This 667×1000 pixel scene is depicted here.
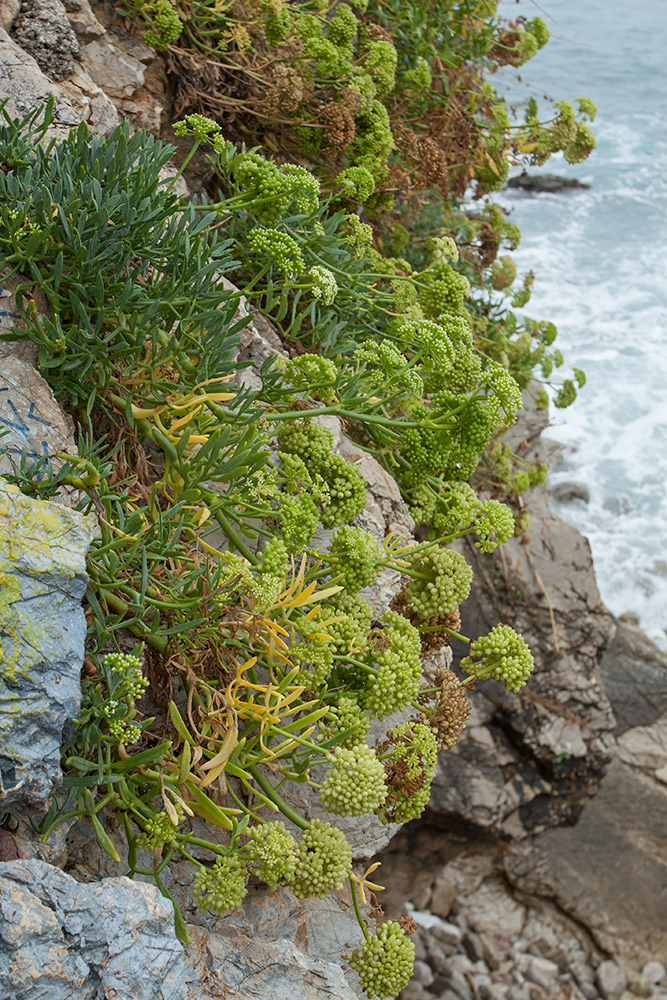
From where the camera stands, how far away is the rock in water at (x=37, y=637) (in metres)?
1.83

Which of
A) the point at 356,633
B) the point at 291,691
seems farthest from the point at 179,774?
the point at 356,633

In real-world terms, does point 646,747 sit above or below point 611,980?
above

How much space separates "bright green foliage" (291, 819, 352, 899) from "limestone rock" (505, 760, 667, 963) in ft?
13.4

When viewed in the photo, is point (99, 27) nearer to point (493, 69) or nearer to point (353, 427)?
point (353, 427)

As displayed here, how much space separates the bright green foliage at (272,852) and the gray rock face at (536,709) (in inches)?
130

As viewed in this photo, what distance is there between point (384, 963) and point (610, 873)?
4157 millimetres

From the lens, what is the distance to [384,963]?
2.24 metres

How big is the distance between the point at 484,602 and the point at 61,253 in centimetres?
395

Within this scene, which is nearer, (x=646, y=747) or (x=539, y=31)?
(x=539, y=31)

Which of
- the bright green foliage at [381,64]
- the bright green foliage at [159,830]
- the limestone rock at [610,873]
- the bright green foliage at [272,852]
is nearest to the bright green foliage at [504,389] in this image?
the bright green foliage at [272,852]

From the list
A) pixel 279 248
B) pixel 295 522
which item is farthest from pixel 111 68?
pixel 295 522

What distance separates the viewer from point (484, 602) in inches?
216

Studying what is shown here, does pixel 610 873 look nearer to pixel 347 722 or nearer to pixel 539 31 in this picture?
pixel 347 722

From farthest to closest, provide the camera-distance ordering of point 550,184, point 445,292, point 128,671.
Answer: point 550,184, point 445,292, point 128,671
